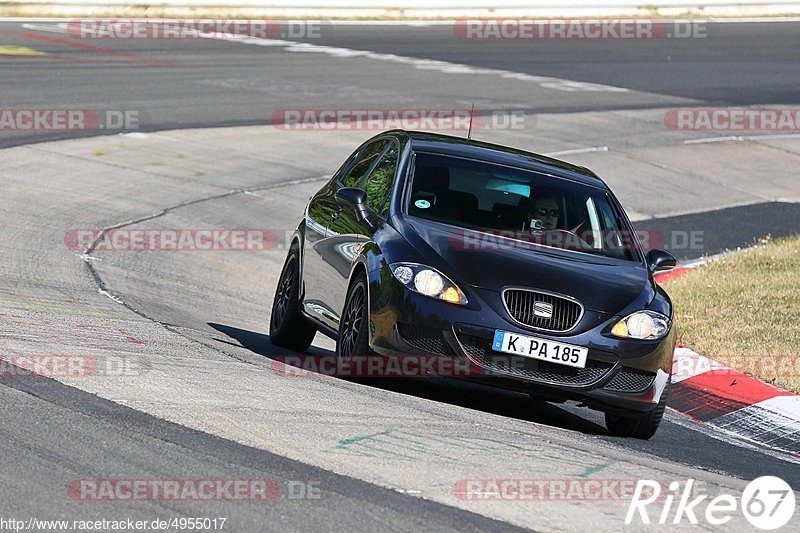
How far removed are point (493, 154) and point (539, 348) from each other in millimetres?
2135

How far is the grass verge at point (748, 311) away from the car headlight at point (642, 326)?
6.68 feet

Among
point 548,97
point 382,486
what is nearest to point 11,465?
point 382,486

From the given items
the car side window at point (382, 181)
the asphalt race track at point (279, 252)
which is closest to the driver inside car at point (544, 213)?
Result: the car side window at point (382, 181)

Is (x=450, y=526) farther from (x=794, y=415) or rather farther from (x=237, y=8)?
(x=237, y=8)

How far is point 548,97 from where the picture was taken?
2556cm

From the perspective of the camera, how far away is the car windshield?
886cm

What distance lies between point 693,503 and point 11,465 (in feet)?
9.41

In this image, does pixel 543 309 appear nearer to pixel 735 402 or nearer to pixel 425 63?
pixel 735 402

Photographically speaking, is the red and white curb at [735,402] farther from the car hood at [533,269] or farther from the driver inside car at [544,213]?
the driver inside car at [544,213]

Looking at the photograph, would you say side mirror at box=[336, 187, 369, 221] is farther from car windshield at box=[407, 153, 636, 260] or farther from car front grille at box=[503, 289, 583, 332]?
car front grille at box=[503, 289, 583, 332]

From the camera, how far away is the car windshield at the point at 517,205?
29.1 ft

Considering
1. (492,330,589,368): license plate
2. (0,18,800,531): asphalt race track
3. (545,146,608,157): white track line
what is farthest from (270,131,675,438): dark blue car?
(545,146,608,157): white track line

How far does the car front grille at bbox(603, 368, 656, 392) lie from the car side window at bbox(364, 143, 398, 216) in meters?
1.80

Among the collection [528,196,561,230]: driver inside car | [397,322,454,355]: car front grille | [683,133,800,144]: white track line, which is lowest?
[683,133,800,144]: white track line
